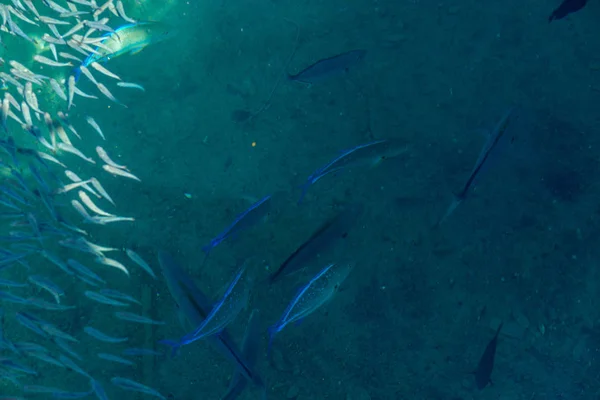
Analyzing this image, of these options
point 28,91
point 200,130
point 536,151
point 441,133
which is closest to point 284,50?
point 200,130

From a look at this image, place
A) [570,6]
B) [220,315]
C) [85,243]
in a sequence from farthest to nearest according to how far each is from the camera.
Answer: [85,243], [570,6], [220,315]

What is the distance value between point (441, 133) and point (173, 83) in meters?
3.74

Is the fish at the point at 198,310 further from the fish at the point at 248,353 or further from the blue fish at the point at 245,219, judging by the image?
the blue fish at the point at 245,219

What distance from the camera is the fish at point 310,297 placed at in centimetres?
276

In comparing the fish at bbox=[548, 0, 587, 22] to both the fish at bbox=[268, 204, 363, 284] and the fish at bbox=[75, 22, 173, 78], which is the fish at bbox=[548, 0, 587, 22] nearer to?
the fish at bbox=[268, 204, 363, 284]

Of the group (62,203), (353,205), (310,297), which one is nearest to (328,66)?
(353,205)

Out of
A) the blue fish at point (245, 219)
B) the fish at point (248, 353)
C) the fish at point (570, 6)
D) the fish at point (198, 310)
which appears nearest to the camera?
the fish at point (198, 310)

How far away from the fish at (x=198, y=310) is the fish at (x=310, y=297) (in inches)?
16.5

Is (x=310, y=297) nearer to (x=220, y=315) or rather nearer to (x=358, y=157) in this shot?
(x=220, y=315)

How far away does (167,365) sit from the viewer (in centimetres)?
484

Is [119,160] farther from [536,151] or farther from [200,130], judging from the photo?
[536,151]

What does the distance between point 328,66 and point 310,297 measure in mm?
2284

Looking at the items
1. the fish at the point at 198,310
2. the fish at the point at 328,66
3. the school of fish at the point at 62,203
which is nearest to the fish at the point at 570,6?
the fish at the point at 328,66

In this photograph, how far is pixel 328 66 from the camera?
12.5 ft
